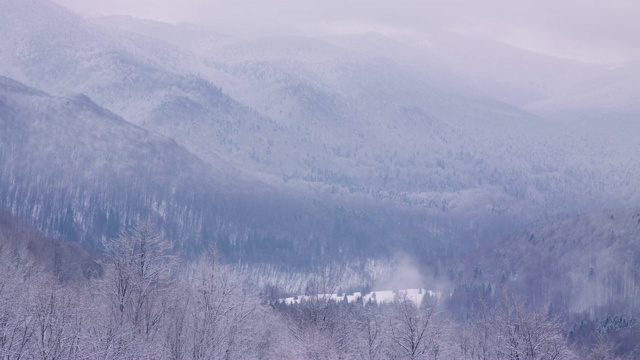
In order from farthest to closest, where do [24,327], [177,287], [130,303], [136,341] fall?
1. [177,287]
2. [130,303]
3. [136,341]
4. [24,327]

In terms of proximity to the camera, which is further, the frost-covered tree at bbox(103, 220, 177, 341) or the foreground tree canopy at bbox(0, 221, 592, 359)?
the frost-covered tree at bbox(103, 220, 177, 341)

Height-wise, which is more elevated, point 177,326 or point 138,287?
point 138,287

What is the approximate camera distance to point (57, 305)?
320 ft

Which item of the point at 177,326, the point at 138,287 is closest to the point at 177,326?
the point at 177,326

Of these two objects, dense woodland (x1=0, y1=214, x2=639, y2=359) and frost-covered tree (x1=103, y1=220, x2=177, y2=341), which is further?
frost-covered tree (x1=103, y1=220, x2=177, y2=341)

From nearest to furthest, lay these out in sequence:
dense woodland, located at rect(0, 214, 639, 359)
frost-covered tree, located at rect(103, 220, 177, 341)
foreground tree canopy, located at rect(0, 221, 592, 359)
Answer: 1. dense woodland, located at rect(0, 214, 639, 359)
2. foreground tree canopy, located at rect(0, 221, 592, 359)
3. frost-covered tree, located at rect(103, 220, 177, 341)

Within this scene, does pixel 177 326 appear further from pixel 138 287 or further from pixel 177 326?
pixel 138 287

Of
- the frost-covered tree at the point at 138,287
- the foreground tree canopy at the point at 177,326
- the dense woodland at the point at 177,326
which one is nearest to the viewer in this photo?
the dense woodland at the point at 177,326

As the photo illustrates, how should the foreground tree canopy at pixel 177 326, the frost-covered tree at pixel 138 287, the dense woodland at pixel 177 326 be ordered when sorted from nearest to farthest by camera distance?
the dense woodland at pixel 177 326 < the foreground tree canopy at pixel 177 326 < the frost-covered tree at pixel 138 287

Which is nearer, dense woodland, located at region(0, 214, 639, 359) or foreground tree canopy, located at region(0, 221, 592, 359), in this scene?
dense woodland, located at region(0, 214, 639, 359)

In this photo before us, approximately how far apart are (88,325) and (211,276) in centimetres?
1747

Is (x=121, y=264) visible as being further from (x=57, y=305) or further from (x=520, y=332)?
(x=520, y=332)

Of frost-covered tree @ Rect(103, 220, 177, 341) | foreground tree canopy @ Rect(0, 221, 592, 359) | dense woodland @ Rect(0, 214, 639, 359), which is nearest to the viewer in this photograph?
dense woodland @ Rect(0, 214, 639, 359)

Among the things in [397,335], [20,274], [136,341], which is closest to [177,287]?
[20,274]
